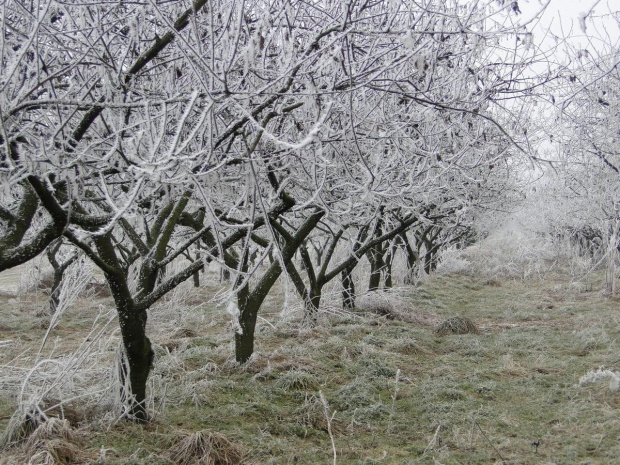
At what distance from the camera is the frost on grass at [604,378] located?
17.7ft

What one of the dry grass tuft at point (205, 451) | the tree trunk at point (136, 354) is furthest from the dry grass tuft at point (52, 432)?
the dry grass tuft at point (205, 451)

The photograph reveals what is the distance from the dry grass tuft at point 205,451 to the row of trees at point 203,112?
0.66 metres

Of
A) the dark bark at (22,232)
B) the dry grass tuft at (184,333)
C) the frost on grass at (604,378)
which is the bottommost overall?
the frost on grass at (604,378)

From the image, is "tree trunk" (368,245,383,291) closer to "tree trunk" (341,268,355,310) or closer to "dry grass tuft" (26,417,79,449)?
"tree trunk" (341,268,355,310)

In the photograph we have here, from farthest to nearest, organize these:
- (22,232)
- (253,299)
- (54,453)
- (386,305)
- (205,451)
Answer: (386,305), (253,299), (205,451), (54,453), (22,232)

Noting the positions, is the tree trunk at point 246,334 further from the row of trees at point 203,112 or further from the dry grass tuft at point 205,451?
the dry grass tuft at point 205,451

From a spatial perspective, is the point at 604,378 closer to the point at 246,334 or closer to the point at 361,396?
the point at 361,396

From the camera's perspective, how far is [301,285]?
8320mm

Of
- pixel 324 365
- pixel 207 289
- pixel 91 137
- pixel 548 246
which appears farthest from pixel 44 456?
pixel 548 246

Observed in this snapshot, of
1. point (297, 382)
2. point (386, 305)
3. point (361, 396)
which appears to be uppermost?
point (386, 305)

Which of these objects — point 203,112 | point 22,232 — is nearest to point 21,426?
point 22,232

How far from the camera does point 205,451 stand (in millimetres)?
3852

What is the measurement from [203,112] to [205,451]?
8.39 ft

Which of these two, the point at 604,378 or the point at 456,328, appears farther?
the point at 456,328
